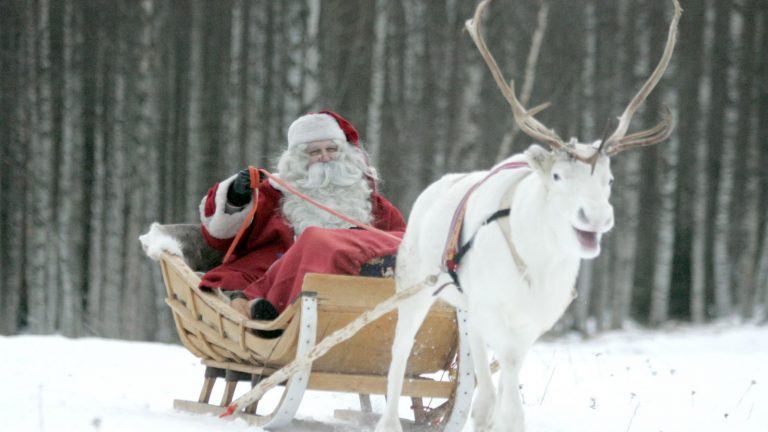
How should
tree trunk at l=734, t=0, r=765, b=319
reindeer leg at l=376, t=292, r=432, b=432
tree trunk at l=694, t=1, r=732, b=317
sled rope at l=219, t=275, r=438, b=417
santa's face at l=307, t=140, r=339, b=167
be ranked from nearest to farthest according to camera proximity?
1. sled rope at l=219, t=275, r=438, b=417
2. reindeer leg at l=376, t=292, r=432, b=432
3. santa's face at l=307, t=140, r=339, b=167
4. tree trunk at l=734, t=0, r=765, b=319
5. tree trunk at l=694, t=1, r=732, b=317

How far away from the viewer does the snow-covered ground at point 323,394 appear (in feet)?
16.3

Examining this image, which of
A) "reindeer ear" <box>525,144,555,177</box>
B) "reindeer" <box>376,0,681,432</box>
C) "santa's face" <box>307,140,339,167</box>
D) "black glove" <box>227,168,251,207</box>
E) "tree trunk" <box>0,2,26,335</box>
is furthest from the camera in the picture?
"tree trunk" <box>0,2,26,335</box>

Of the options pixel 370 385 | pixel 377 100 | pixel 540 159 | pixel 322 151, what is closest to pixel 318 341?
pixel 370 385

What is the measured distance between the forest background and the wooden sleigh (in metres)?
8.42

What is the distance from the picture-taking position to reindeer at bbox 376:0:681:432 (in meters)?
3.56

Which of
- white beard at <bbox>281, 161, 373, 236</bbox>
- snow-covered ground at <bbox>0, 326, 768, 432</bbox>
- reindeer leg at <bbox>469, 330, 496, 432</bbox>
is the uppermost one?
white beard at <bbox>281, 161, 373, 236</bbox>

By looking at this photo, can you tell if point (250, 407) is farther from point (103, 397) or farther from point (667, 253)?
point (667, 253)

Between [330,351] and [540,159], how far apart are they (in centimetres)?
176

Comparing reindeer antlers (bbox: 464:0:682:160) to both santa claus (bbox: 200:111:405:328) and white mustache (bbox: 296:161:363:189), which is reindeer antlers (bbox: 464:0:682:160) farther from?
white mustache (bbox: 296:161:363:189)

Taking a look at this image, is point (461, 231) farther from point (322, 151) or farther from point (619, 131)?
point (322, 151)

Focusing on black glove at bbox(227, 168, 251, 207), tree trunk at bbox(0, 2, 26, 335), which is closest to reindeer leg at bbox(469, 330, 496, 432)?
black glove at bbox(227, 168, 251, 207)

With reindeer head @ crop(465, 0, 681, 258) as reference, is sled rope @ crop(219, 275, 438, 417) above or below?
below

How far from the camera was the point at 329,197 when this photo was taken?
5938 mm

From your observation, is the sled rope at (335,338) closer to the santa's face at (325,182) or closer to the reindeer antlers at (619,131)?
the reindeer antlers at (619,131)
